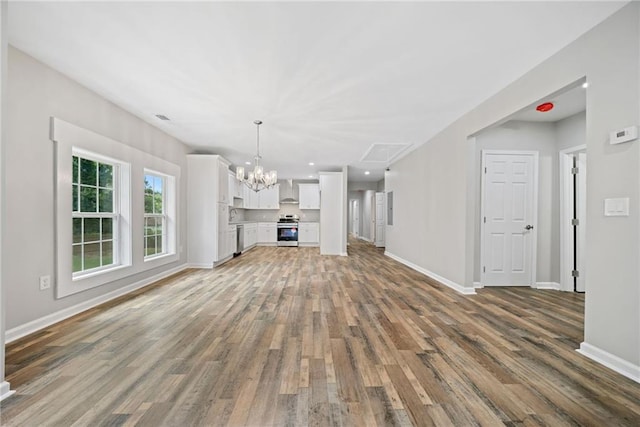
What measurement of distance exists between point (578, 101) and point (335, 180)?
5.24 meters

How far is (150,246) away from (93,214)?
4.54ft

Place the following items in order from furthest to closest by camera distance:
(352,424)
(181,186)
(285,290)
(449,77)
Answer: (181,186), (285,290), (449,77), (352,424)

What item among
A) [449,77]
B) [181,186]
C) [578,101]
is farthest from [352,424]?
[181,186]

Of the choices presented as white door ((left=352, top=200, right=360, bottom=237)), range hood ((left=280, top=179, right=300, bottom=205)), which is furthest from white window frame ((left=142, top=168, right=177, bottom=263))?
white door ((left=352, top=200, right=360, bottom=237))

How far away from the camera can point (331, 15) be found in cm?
197

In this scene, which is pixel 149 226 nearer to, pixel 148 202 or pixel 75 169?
pixel 148 202

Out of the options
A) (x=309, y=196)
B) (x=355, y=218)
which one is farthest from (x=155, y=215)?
(x=355, y=218)

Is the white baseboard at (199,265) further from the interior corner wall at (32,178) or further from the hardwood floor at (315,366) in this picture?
the interior corner wall at (32,178)

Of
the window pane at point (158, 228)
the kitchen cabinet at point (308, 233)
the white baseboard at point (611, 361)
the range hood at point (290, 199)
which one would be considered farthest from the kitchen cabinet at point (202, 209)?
the white baseboard at point (611, 361)

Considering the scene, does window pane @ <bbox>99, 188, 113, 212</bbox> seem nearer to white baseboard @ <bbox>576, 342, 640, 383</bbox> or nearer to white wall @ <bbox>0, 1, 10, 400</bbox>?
white wall @ <bbox>0, 1, 10, 400</bbox>

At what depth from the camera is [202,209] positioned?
566 cm

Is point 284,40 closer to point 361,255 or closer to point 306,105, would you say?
point 306,105

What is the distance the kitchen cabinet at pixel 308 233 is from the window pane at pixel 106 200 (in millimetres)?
6652

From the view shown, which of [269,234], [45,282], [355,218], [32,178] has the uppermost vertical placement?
[32,178]
